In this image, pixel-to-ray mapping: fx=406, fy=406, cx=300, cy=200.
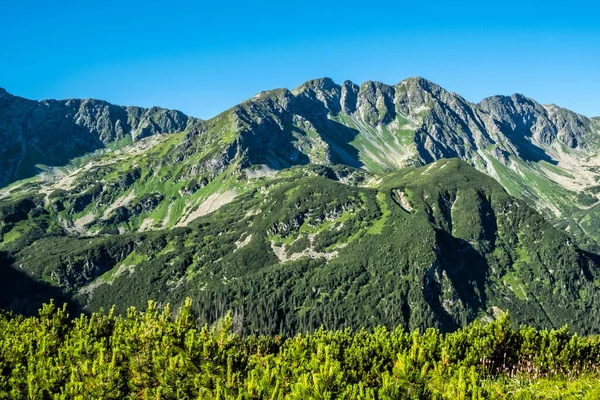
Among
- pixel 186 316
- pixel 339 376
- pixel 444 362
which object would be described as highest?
pixel 186 316

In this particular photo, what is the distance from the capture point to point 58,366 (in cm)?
2402

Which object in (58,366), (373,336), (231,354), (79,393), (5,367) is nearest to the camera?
(79,393)

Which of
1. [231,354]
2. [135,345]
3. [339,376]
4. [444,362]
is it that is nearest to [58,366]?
[135,345]

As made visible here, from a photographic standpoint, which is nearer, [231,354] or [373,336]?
[231,354]

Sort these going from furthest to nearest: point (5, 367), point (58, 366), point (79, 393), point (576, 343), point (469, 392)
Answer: point (576, 343) → point (5, 367) → point (58, 366) → point (79, 393) → point (469, 392)

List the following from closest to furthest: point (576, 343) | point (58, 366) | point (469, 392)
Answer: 1. point (469, 392)
2. point (58, 366)
3. point (576, 343)

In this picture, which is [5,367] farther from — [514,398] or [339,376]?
[514,398]

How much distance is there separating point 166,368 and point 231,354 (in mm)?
3408

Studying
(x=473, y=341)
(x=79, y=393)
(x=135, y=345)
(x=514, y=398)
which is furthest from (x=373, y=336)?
(x=79, y=393)

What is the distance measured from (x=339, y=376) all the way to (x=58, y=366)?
1710cm

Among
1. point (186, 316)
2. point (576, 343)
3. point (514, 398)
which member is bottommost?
point (576, 343)

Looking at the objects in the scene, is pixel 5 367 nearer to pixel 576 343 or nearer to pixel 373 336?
pixel 373 336

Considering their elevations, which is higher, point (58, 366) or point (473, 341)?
point (58, 366)

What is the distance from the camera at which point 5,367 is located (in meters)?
28.3
